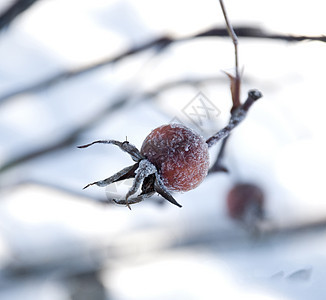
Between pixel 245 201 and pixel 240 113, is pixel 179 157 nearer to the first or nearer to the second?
pixel 240 113

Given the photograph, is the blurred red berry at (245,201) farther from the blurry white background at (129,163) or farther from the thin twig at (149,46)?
the thin twig at (149,46)

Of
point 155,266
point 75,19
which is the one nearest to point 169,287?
point 155,266

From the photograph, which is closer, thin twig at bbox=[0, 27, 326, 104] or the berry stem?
the berry stem

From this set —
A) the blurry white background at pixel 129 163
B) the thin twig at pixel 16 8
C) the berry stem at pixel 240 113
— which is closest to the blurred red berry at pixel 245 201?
the blurry white background at pixel 129 163

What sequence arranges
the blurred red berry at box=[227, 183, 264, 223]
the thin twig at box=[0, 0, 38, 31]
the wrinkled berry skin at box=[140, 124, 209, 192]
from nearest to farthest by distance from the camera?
the wrinkled berry skin at box=[140, 124, 209, 192] → the thin twig at box=[0, 0, 38, 31] → the blurred red berry at box=[227, 183, 264, 223]

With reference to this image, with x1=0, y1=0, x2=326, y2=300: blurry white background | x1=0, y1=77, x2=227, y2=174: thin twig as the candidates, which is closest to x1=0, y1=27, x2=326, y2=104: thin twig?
x1=0, y1=0, x2=326, y2=300: blurry white background

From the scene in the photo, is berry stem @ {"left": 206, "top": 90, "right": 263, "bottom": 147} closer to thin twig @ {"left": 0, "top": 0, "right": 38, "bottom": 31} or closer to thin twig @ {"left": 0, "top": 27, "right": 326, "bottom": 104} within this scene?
thin twig @ {"left": 0, "top": 27, "right": 326, "bottom": 104}

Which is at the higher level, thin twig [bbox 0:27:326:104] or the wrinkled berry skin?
thin twig [bbox 0:27:326:104]

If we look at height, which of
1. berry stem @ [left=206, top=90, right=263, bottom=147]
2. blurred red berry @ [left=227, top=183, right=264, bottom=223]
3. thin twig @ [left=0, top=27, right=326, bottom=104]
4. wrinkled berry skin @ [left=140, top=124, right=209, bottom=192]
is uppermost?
thin twig @ [left=0, top=27, right=326, bottom=104]
